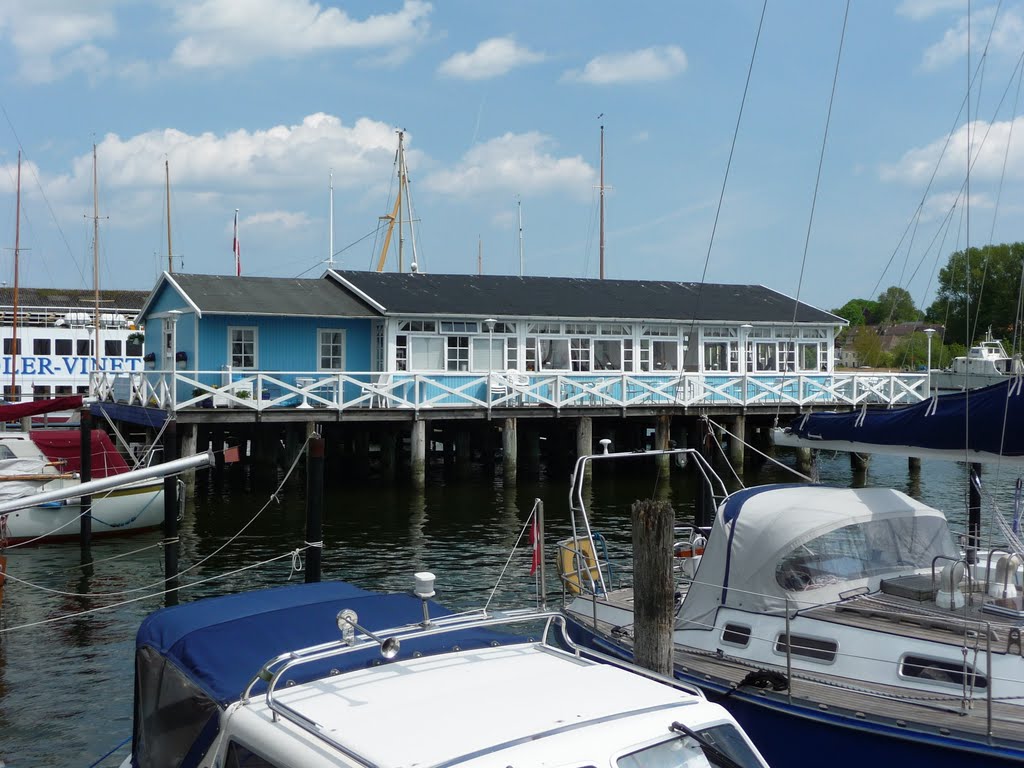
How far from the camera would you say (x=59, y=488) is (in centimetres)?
2055

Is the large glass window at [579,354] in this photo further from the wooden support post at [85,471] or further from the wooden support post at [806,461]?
the wooden support post at [85,471]

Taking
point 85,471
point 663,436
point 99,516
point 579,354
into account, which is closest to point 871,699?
point 85,471

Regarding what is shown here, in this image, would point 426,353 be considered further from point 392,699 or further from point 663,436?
point 392,699

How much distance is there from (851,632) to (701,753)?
435 cm

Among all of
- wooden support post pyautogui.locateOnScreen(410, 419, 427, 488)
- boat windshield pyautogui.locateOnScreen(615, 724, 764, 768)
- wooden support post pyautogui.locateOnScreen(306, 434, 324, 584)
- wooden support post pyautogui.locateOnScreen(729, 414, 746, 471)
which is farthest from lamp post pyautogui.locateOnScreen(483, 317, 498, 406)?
boat windshield pyautogui.locateOnScreen(615, 724, 764, 768)

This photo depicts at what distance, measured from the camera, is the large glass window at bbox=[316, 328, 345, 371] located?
30.6m

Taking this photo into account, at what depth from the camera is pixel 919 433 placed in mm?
10750

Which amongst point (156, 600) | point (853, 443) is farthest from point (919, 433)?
point (156, 600)

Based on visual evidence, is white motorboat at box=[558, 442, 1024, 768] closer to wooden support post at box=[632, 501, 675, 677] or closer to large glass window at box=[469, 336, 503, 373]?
wooden support post at box=[632, 501, 675, 677]

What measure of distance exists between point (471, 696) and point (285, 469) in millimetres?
26034

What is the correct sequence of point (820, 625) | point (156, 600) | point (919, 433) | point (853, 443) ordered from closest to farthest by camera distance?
point (820, 625) < point (919, 433) < point (853, 443) < point (156, 600)

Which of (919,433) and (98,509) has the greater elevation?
(919,433)

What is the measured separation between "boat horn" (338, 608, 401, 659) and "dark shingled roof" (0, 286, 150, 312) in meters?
63.8

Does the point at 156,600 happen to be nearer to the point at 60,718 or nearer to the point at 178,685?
the point at 60,718
